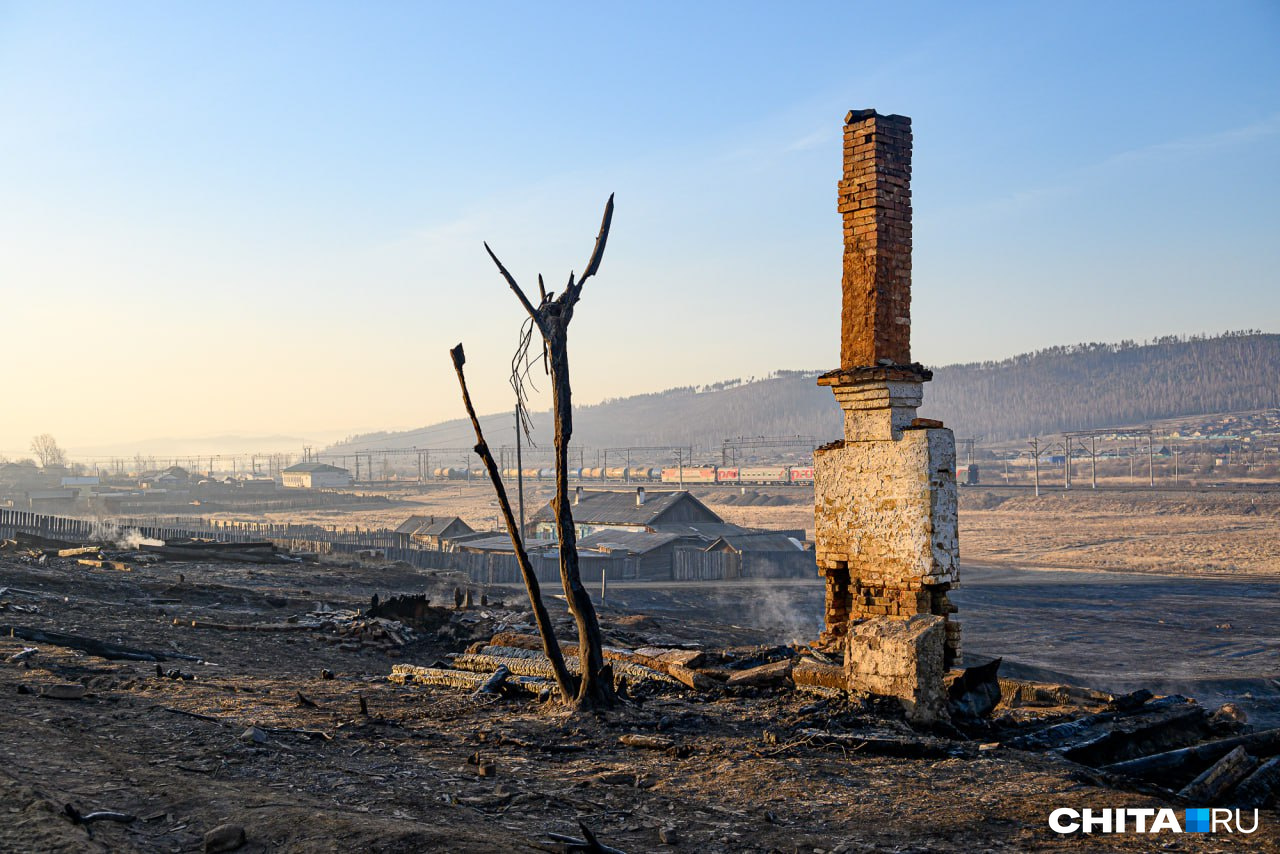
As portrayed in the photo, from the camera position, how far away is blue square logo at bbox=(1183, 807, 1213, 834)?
5195 millimetres

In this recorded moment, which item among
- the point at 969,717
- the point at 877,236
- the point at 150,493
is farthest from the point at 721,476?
the point at 969,717

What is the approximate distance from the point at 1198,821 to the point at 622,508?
147ft

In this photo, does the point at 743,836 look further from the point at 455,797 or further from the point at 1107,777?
the point at 1107,777

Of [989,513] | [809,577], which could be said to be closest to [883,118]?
[809,577]

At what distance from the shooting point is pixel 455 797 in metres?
5.58

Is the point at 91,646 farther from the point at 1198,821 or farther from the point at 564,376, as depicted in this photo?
the point at 1198,821

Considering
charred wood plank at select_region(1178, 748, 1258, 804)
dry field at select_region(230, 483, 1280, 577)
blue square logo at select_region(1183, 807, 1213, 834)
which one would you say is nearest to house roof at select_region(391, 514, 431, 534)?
dry field at select_region(230, 483, 1280, 577)

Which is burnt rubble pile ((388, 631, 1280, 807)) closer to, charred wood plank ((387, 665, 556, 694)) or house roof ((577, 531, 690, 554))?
charred wood plank ((387, 665, 556, 694))

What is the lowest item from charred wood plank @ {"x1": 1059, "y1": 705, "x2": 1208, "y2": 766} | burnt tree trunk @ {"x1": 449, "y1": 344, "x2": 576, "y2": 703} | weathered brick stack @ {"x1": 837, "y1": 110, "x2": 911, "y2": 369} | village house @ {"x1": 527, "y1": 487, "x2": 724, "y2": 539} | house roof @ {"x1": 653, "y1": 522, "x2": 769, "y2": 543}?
house roof @ {"x1": 653, "y1": 522, "x2": 769, "y2": 543}

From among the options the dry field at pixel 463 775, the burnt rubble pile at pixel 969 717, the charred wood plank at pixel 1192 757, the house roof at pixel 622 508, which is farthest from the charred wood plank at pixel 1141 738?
the house roof at pixel 622 508

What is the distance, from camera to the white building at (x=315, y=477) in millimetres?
118688

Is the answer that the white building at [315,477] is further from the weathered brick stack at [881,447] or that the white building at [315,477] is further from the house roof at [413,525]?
the weathered brick stack at [881,447]

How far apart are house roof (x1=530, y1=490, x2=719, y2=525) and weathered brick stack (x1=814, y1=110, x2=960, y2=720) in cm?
3603

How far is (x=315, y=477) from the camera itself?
11888 centimetres
